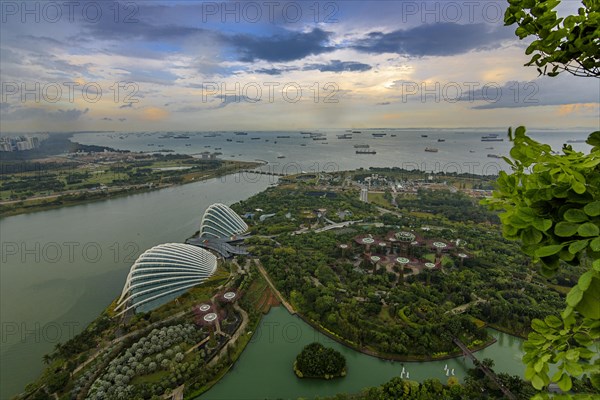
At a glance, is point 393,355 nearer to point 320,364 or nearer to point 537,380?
point 320,364

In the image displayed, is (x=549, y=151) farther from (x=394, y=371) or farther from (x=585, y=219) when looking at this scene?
(x=394, y=371)

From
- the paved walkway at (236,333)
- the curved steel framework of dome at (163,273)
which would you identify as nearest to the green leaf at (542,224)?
the paved walkway at (236,333)

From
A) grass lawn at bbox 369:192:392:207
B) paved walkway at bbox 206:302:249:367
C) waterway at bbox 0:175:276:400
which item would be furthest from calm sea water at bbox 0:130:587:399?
grass lawn at bbox 369:192:392:207

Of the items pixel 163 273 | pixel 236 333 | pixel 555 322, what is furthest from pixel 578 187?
pixel 163 273

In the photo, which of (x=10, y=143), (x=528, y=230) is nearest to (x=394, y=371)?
(x=528, y=230)

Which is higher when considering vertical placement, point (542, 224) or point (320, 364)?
point (542, 224)

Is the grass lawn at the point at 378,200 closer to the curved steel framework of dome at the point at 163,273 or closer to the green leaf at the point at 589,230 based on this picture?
the curved steel framework of dome at the point at 163,273
